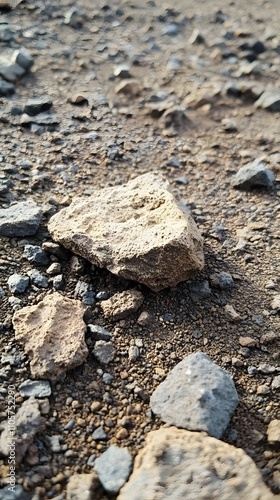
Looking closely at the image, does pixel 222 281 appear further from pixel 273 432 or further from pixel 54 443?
pixel 54 443

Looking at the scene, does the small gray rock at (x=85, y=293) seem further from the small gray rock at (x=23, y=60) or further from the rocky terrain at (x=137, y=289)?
the small gray rock at (x=23, y=60)

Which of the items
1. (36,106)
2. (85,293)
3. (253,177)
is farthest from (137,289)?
(36,106)

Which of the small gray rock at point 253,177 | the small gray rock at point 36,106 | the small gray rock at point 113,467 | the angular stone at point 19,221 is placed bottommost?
the small gray rock at point 113,467

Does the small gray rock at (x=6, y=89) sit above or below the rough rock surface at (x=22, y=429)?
above

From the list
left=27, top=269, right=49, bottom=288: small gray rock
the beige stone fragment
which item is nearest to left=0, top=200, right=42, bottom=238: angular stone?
left=27, top=269, right=49, bottom=288: small gray rock

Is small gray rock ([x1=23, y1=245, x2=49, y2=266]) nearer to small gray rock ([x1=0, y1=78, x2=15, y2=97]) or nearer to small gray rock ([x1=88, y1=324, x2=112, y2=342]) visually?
small gray rock ([x1=88, y1=324, x2=112, y2=342])

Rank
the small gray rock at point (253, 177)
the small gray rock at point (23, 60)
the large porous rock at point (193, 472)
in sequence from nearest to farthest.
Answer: the large porous rock at point (193, 472) < the small gray rock at point (253, 177) < the small gray rock at point (23, 60)

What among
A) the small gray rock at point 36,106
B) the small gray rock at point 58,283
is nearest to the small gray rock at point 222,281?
the small gray rock at point 58,283

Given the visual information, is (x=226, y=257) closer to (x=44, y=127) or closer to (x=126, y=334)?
(x=126, y=334)

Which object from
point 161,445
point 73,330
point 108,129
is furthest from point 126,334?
point 108,129
